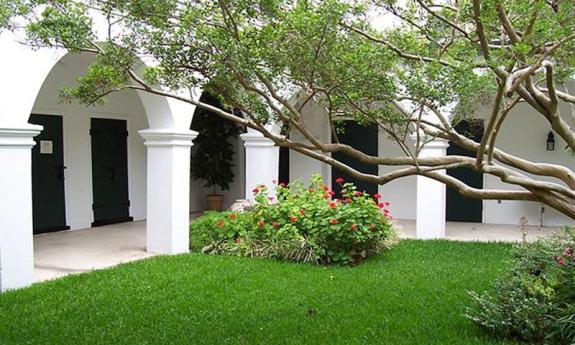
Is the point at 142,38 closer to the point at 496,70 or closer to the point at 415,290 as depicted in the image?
the point at 496,70

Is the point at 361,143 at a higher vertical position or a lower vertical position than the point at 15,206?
higher

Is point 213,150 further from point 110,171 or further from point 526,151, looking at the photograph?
point 526,151

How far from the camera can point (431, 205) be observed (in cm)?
961

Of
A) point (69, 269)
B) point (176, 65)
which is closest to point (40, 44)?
point (176, 65)

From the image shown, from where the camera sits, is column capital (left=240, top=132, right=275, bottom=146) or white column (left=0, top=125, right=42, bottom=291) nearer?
white column (left=0, top=125, right=42, bottom=291)

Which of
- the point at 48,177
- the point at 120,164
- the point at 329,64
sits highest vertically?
the point at 329,64

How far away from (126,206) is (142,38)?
8325 millimetres

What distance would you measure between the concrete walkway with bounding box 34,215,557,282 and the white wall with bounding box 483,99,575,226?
0.41 meters

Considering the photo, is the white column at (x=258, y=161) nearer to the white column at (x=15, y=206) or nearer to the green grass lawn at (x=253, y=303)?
the green grass lawn at (x=253, y=303)

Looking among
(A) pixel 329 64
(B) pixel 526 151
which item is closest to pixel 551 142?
(B) pixel 526 151

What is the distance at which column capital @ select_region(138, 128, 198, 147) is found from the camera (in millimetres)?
8117

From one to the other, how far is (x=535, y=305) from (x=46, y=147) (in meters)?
8.53

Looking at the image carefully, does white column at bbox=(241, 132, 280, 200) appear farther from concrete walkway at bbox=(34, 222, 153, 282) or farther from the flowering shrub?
concrete walkway at bbox=(34, 222, 153, 282)

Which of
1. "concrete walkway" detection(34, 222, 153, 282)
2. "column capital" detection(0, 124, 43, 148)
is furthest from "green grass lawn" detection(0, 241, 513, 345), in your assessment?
"column capital" detection(0, 124, 43, 148)
